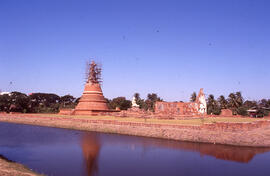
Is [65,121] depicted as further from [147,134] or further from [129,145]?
[129,145]

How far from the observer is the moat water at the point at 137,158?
1148 centimetres

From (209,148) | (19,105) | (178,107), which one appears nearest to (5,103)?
(19,105)

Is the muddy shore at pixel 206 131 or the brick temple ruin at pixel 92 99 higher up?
the brick temple ruin at pixel 92 99

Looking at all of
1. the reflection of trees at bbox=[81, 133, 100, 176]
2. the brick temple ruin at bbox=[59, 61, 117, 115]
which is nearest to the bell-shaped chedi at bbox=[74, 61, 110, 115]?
→ the brick temple ruin at bbox=[59, 61, 117, 115]

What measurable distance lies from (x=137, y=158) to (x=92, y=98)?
85.3 ft

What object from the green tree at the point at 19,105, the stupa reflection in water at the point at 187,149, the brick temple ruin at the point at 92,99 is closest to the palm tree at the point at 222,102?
the brick temple ruin at the point at 92,99

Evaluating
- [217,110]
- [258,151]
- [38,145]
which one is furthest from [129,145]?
[217,110]

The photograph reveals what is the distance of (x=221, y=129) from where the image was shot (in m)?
19.0

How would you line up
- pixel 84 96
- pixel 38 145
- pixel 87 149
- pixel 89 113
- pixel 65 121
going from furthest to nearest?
pixel 84 96 → pixel 89 113 → pixel 65 121 → pixel 38 145 → pixel 87 149

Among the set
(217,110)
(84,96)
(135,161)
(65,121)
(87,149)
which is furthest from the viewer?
(217,110)

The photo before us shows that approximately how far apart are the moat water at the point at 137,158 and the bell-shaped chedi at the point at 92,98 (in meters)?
17.8

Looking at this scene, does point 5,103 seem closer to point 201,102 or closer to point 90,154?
point 201,102

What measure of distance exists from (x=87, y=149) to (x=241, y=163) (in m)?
8.86

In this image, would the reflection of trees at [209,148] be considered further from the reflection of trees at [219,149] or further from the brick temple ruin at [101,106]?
the brick temple ruin at [101,106]
